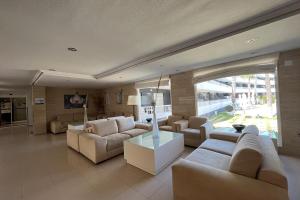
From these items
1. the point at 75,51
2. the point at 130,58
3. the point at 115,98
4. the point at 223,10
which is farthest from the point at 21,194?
the point at 115,98

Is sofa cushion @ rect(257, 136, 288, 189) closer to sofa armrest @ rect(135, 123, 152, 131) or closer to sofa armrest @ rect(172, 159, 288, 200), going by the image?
sofa armrest @ rect(172, 159, 288, 200)

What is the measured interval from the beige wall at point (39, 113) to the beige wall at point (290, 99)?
28.2 feet

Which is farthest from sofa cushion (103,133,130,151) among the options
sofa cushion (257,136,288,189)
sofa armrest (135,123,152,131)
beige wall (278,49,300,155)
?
beige wall (278,49,300,155)

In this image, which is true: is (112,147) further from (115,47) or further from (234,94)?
(234,94)

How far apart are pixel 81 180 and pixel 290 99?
450 cm

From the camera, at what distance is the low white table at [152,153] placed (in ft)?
7.87

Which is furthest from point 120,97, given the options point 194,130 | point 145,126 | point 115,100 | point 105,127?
point 194,130

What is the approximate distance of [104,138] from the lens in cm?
306

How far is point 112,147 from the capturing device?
3102 millimetres

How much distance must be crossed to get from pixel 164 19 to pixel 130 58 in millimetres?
1619

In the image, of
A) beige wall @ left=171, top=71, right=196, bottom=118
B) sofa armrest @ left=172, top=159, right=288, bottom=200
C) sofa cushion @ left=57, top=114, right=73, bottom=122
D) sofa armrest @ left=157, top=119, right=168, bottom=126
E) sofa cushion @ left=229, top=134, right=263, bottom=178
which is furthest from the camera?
sofa cushion @ left=57, top=114, right=73, bottom=122

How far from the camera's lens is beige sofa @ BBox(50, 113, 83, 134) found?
601cm

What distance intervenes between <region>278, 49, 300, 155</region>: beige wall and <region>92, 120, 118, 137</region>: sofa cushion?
4.09m

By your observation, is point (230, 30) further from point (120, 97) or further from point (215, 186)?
point (120, 97)
